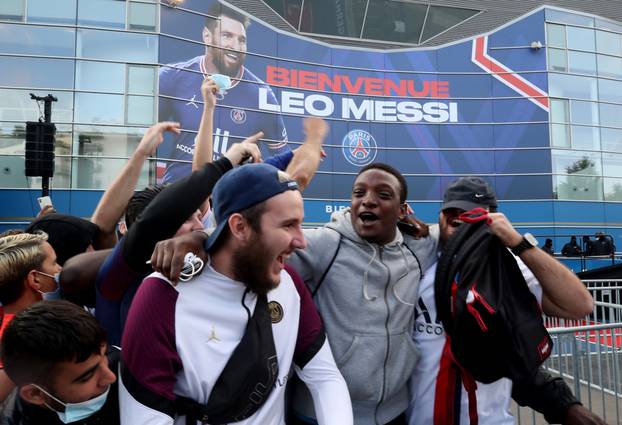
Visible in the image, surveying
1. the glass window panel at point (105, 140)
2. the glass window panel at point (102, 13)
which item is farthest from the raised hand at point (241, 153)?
the glass window panel at point (102, 13)

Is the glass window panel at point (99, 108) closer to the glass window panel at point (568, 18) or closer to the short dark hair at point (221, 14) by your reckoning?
the short dark hair at point (221, 14)

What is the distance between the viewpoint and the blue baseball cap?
1714 mm

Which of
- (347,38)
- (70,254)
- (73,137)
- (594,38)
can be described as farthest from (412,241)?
(594,38)

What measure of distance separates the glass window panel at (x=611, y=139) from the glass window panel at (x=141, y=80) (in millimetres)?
20098

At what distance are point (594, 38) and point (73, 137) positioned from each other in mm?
23478

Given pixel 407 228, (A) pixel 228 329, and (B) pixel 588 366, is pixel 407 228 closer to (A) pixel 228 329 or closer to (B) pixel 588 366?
(A) pixel 228 329

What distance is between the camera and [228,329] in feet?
5.69

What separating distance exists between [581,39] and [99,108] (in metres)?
21.7

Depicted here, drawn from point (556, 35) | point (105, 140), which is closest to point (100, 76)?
point (105, 140)

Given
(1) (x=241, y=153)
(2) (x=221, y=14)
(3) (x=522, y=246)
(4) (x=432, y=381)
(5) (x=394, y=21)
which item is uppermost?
(5) (x=394, y=21)

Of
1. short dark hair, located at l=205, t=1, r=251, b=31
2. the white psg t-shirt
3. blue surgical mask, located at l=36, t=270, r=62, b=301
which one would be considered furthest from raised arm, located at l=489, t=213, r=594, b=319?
short dark hair, located at l=205, t=1, r=251, b=31

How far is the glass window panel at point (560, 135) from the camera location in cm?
2142

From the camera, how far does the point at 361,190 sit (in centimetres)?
234

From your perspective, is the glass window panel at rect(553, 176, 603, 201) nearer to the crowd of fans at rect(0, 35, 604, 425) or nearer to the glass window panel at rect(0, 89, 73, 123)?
the glass window panel at rect(0, 89, 73, 123)
